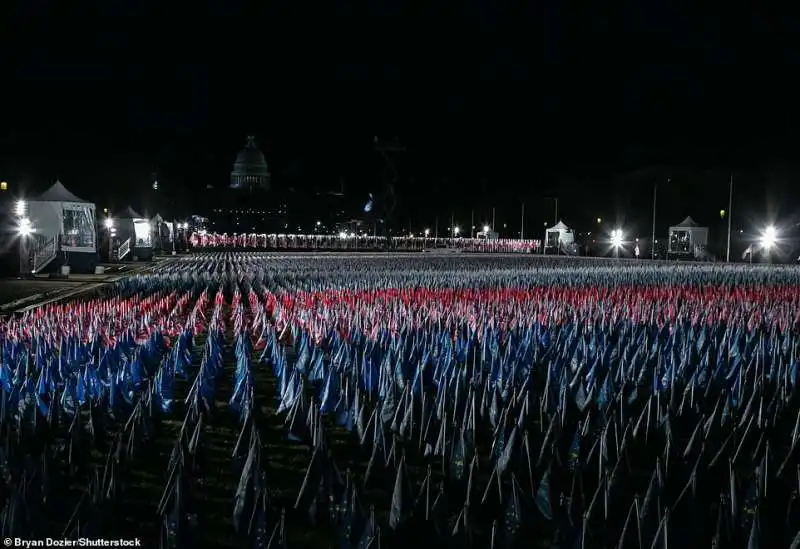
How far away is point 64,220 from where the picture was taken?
124ft

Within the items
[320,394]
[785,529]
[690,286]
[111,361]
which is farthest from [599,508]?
[690,286]

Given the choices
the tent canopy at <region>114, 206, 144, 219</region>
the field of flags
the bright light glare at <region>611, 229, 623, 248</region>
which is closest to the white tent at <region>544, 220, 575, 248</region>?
the bright light glare at <region>611, 229, 623, 248</region>

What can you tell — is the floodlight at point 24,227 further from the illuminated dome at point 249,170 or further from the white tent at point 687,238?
the illuminated dome at point 249,170

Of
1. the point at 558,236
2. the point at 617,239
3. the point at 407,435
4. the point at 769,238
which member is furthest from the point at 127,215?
the point at 407,435

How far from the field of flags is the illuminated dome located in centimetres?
18143

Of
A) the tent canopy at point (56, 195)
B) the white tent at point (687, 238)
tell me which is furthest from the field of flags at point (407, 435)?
the white tent at point (687, 238)

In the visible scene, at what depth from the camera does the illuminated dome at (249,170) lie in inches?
7638

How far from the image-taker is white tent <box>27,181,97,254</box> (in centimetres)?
3694

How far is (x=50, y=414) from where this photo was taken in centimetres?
841

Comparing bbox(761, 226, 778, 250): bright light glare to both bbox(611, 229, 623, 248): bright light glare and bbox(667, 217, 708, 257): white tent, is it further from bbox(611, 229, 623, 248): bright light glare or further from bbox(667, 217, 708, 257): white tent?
bbox(611, 229, 623, 248): bright light glare

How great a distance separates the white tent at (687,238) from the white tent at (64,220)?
44.7 meters

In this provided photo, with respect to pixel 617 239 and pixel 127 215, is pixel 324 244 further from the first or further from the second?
pixel 127 215

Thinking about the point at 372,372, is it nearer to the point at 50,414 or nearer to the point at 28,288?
the point at 50,414

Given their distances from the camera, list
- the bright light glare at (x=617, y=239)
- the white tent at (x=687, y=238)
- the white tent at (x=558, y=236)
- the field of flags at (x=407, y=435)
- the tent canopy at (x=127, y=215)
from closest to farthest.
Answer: the field of flags at (x=407, y=435) < the tent canopy at (x=127, y=215) < the white tent at (x=687, y=238) < the bright light glare at (x=617, y=239) < the white tent at (x=558, y=236)
